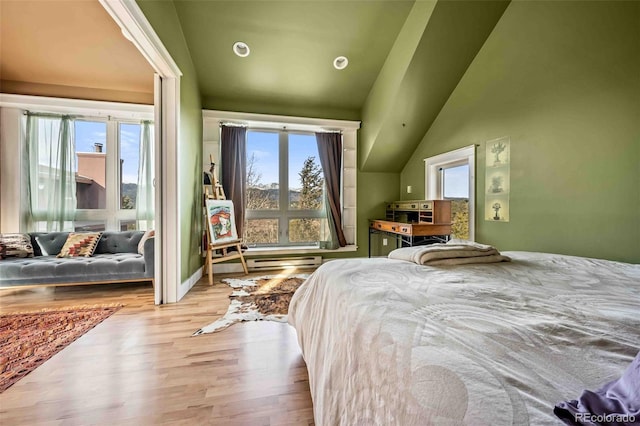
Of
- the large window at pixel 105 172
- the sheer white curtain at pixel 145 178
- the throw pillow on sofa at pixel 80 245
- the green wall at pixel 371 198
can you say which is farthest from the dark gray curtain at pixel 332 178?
the throw pillow on sofa at pixel 80 245

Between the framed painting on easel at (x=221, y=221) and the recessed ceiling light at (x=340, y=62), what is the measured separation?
2.43 metres

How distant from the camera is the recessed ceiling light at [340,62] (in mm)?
3317

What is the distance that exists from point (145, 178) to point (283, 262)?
8.14 ft

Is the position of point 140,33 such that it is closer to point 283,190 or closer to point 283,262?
point 283,190

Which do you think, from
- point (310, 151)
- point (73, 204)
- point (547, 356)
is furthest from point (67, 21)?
point (547, 356)

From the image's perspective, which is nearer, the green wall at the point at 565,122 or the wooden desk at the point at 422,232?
the green wall at the point at 565,122

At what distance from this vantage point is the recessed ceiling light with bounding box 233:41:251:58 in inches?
121

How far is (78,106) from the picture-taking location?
3344mm

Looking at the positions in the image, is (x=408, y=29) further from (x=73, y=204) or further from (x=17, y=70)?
(x=73, y=204)

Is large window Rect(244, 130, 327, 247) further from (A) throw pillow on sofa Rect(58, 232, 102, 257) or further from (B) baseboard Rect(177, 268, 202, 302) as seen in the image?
(A) throw pillow on sofa Rect(58, 232, 102, 257)

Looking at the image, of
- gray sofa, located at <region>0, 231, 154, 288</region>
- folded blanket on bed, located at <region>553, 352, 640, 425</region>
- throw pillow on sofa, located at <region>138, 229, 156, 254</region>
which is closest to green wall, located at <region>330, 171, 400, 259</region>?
throw pillow on sofa, located at <region>138, 229, 156, 254</region>

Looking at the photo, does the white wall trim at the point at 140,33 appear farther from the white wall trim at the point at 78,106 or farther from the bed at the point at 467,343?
the bed at the point at 467,343

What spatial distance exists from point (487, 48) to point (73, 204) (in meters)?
5.73

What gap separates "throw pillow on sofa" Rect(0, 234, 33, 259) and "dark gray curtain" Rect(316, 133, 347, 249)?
3.94 metres
